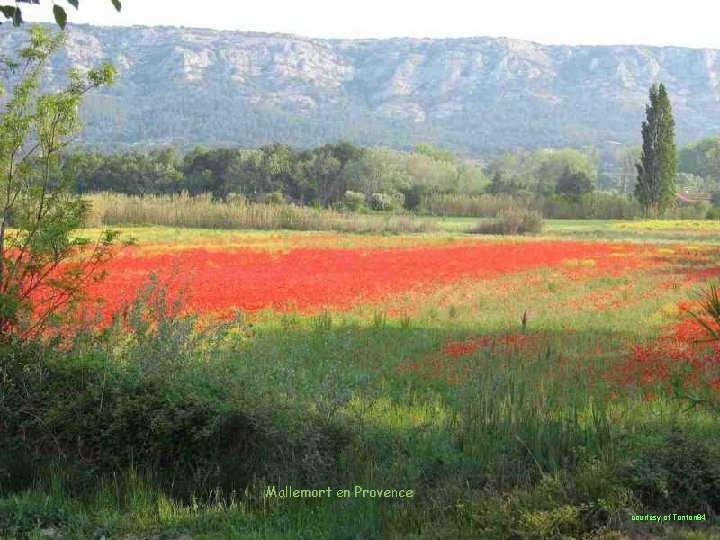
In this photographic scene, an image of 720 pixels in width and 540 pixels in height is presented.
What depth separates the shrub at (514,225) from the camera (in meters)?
51.6

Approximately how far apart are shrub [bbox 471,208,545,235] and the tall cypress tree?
2038 cm

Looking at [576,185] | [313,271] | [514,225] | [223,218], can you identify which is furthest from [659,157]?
[313,271]

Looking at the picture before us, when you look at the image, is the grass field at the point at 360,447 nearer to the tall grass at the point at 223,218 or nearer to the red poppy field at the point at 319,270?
the red poppy field at the point at 319,270

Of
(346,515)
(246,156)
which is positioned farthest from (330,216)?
(346,515)

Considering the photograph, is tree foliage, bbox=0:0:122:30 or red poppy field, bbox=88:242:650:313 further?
red poppy field, bbox=88:242:650:313

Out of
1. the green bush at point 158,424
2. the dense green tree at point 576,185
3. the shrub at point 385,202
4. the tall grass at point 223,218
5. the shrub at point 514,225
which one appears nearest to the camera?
the green bush at point 158,424

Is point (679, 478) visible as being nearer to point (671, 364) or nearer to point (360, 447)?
point (360, 447)

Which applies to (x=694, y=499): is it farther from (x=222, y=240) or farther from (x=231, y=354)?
(x=222, y=240)

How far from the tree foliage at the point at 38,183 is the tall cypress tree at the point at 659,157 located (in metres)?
65.6

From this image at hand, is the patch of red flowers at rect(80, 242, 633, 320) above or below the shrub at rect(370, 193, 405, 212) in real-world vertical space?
above

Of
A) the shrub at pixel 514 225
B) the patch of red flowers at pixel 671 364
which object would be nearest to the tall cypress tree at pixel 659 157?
Result: the shrub at pixel 514 225

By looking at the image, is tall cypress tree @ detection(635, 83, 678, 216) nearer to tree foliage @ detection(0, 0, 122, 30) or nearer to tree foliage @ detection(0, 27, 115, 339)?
tree foliage @ detection(0, 27, 115, 339)

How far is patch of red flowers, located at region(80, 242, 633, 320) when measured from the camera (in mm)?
16422

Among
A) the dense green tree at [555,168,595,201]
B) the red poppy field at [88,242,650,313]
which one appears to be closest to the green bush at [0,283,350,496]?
the red poppy field at [88,242,650,313]
